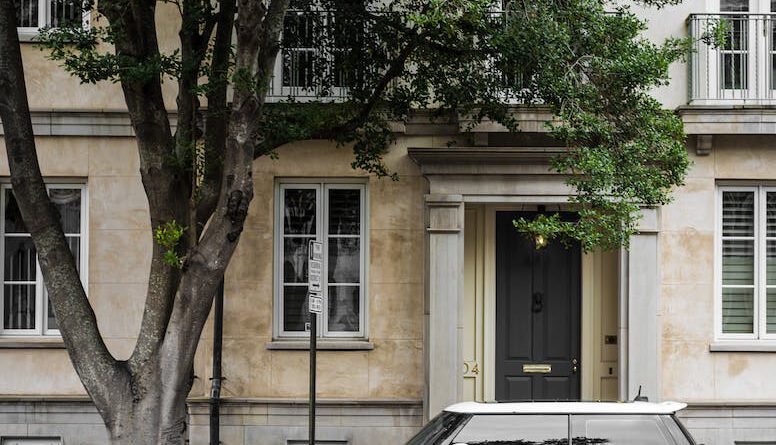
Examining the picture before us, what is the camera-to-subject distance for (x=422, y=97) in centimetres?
1287

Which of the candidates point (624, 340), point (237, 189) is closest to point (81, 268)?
point (237, 189)

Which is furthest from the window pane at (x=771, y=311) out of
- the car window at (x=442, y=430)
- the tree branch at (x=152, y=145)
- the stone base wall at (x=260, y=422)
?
the tree branch at (x=152, y=145)

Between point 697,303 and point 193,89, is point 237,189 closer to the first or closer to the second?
point 193,89

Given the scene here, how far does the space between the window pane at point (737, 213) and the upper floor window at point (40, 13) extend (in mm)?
9458

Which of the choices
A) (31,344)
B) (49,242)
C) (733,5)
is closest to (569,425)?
(49,242)

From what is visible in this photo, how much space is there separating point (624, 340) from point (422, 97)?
426cm

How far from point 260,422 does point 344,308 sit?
1.94 metres

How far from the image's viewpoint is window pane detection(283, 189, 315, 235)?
48.0ft

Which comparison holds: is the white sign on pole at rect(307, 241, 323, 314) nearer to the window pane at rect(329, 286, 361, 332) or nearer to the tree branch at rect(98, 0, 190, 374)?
the tree branch at rect(98, 0, 190, 374)

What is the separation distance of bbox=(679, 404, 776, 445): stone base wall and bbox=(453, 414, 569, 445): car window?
18.4 ft

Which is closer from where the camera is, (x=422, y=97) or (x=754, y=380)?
(x=422, y=97)

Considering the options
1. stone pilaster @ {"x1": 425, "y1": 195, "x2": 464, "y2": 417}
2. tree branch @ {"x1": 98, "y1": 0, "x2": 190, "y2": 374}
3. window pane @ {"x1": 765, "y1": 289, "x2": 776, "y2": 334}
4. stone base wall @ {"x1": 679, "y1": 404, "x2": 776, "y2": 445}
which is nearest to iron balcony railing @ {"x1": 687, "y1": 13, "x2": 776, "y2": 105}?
window pane @ {"x1": 765, "y1": 289, "x2": 776, "y2": 334}

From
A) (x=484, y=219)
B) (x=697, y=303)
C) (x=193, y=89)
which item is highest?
(x=193, y=89)

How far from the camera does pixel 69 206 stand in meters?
14.6
